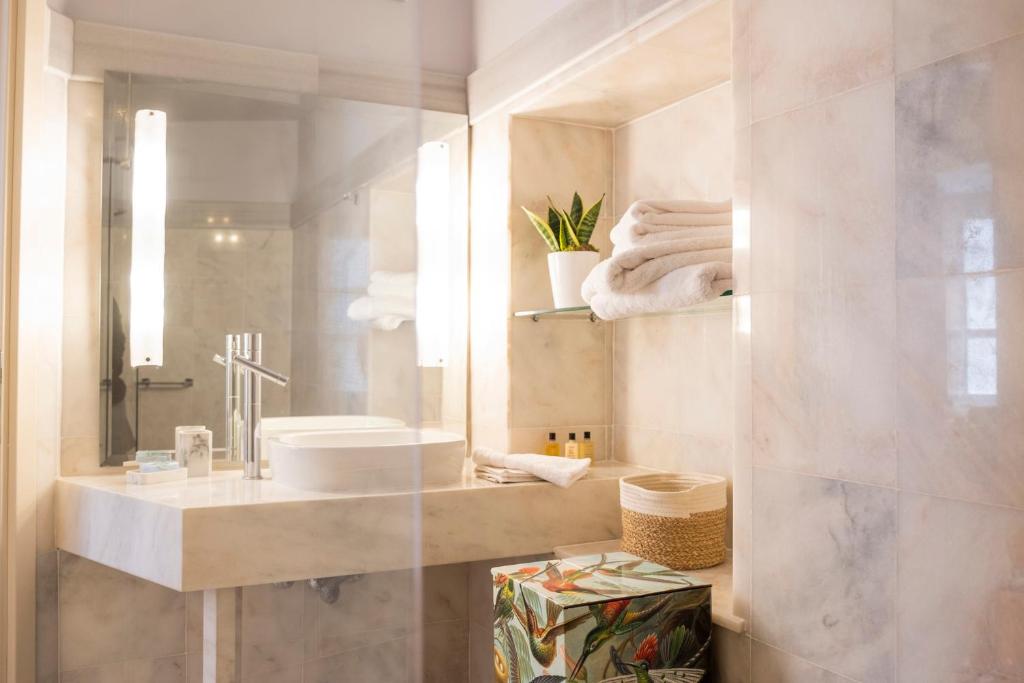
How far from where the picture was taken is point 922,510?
0.98 metres

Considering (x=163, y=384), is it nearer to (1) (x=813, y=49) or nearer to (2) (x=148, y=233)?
(2) (x=148, y=233)

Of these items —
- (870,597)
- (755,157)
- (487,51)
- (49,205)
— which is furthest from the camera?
(487,51)

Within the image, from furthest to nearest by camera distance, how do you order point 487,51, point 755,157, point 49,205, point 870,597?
point 487,51
point 49,205
point 755,157
point 870,597

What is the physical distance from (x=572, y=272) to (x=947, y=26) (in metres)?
0.99

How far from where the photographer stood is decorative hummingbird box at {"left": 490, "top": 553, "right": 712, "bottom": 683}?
1181 millimetres

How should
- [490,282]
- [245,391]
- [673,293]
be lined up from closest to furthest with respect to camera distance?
[673,293], [245,391], [490,282]

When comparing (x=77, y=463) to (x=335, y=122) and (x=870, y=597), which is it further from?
(x=870, y=597)

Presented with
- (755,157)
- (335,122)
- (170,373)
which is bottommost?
(170,373)

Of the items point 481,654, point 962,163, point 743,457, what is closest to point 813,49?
point 962,163

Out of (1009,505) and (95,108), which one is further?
(95,108)

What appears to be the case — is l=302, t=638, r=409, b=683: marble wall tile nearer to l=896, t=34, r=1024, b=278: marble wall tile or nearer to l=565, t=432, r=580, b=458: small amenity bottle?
l=565, t=432, r=580, b=458: small amenity bottle

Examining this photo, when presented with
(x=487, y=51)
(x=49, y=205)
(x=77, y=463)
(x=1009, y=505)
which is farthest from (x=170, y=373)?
(x=1009, y=505)

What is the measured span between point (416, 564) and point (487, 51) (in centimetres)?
124

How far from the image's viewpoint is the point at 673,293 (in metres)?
1.43
